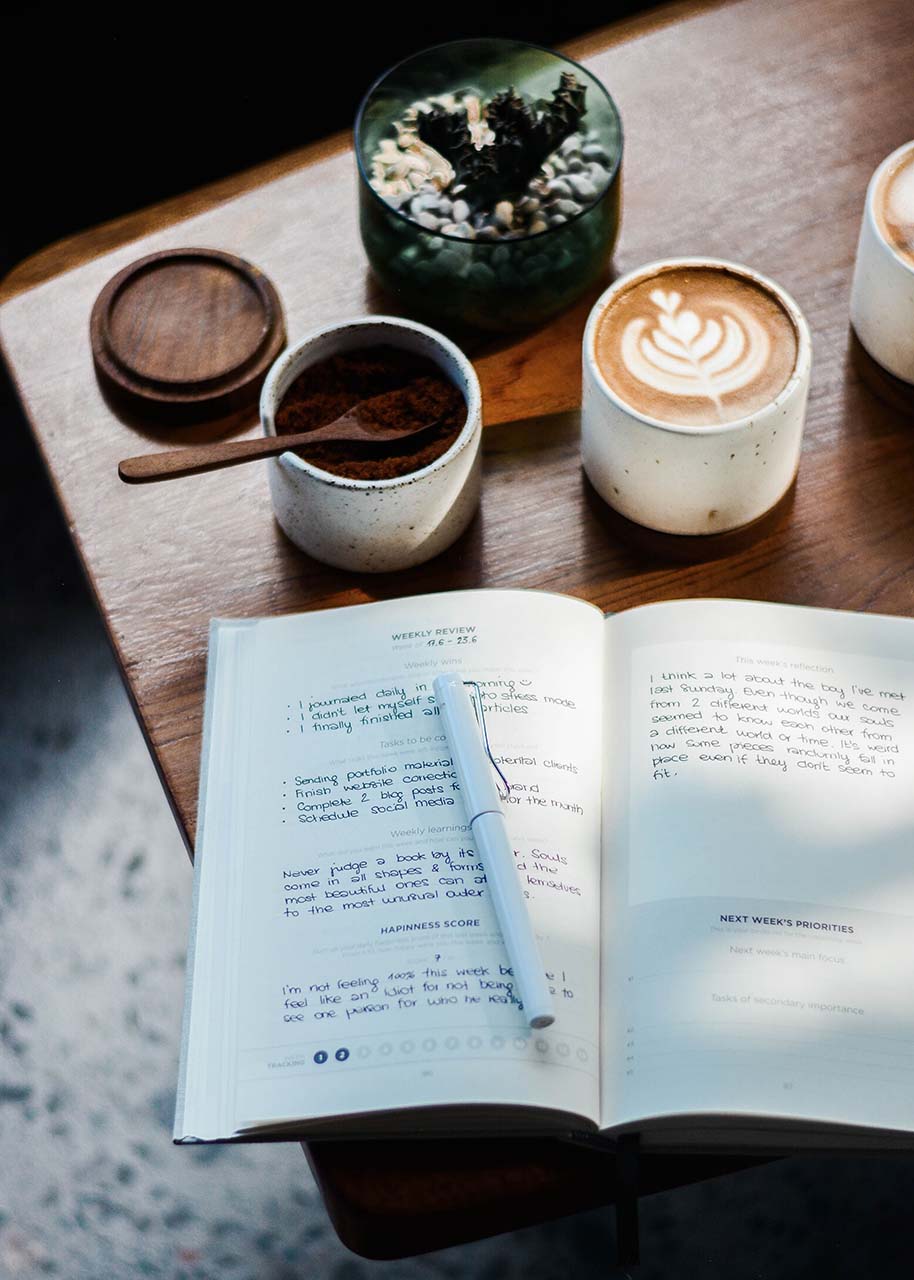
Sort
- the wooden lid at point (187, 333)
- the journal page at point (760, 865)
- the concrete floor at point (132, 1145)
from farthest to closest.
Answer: the concrete floor at point (132, 1145) < the wooden lid at point (187, 333) < the journal page at point (760, 865)

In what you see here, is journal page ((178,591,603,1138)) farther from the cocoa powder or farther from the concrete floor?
the concrete floor

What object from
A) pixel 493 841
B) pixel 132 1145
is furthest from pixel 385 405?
pixel 132 1145

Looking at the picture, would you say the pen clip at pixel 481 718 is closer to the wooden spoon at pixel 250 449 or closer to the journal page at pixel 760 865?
A: the journal page at pixel 760 865

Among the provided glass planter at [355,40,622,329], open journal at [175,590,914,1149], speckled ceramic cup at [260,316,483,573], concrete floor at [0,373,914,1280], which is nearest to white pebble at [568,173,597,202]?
glass planter at [355,40,622,329]

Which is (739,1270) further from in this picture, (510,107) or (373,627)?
(510,107)

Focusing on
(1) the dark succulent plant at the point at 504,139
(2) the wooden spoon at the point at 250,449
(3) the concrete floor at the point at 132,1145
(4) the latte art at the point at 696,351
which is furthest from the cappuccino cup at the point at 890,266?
(3) the concrete floor at the point at 132,1145

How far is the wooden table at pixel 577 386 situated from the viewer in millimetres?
869

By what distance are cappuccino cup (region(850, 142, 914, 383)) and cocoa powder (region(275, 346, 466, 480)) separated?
0.96 ft

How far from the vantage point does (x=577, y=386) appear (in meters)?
0.95

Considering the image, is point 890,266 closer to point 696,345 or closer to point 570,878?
point 696,345

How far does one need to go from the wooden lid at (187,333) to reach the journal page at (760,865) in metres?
0.33

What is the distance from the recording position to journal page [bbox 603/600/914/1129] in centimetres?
65

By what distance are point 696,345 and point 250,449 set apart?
0.29 metres

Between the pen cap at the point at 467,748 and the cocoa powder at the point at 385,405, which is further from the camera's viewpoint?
the cocoa powder at the point at 385,405
